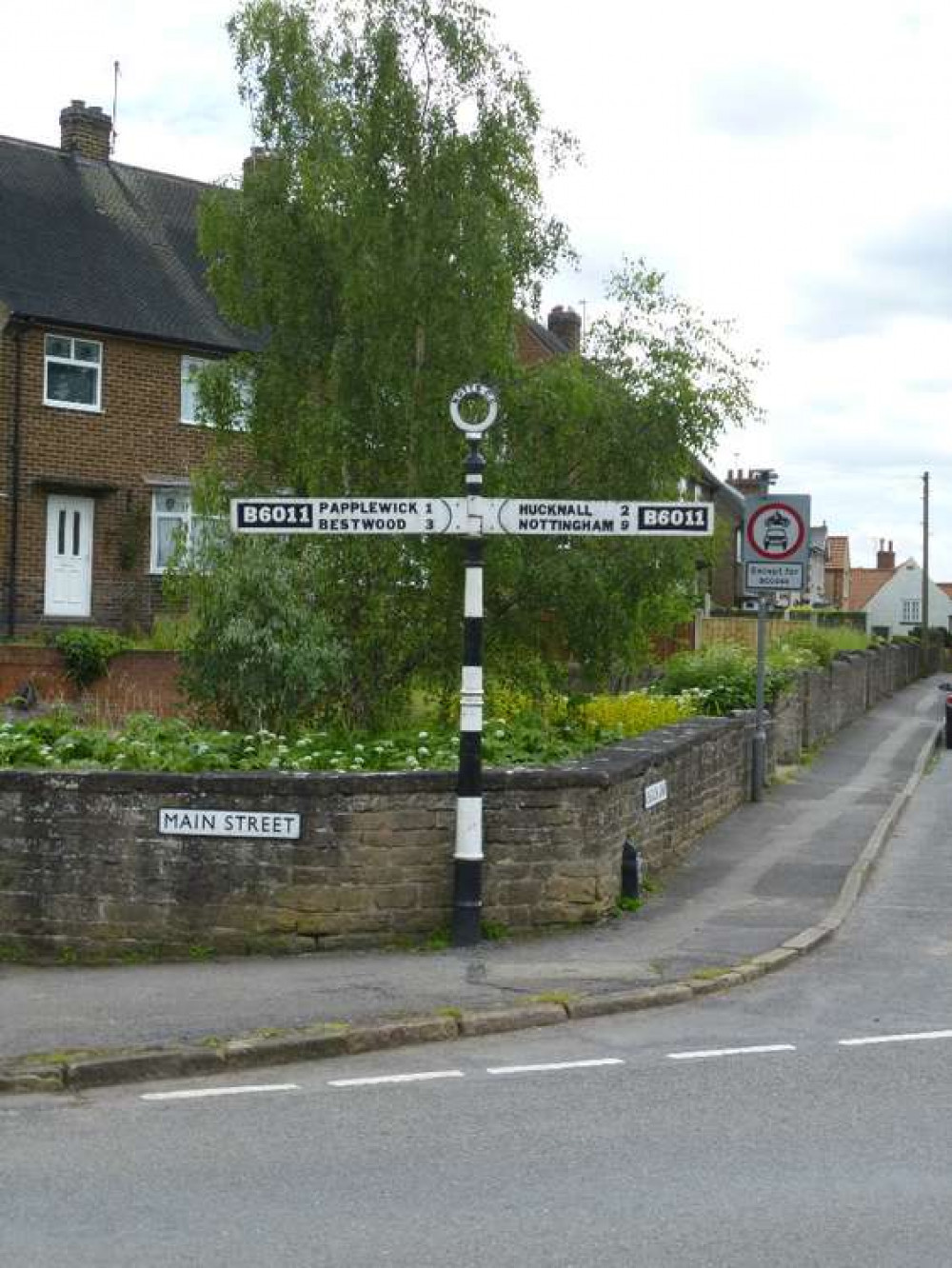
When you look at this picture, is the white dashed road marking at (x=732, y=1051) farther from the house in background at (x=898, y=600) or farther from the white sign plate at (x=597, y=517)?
the house in background at (x=898, y=600)

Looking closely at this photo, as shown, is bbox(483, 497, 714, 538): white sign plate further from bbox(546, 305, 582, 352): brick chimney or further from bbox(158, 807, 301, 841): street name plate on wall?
bbox(546, 305, 582, 352): brick chimney

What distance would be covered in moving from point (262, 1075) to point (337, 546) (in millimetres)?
7259

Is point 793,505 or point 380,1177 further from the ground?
point 793,505

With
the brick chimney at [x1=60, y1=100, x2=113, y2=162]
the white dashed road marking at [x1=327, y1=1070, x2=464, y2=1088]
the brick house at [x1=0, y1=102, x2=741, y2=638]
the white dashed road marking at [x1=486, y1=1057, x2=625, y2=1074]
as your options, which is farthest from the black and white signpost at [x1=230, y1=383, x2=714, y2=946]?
the brick chimney at [x1=60, y1=100, x2=113, y2=162]

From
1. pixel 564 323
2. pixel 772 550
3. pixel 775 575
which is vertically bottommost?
pixel 775 575

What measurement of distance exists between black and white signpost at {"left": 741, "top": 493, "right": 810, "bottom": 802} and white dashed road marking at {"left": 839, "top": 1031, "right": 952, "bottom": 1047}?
33.8 ft

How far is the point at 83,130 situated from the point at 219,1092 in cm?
3148

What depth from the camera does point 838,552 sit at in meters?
102

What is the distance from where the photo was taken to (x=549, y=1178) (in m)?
6.25

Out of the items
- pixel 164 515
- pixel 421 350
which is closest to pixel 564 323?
pixel 164 515

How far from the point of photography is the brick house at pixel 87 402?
29.8 meters

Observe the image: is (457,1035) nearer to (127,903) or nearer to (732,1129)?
(732,1129)

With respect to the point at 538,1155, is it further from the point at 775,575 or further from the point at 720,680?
the point at 720,680

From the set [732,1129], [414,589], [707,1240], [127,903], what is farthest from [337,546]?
[707,1240]
